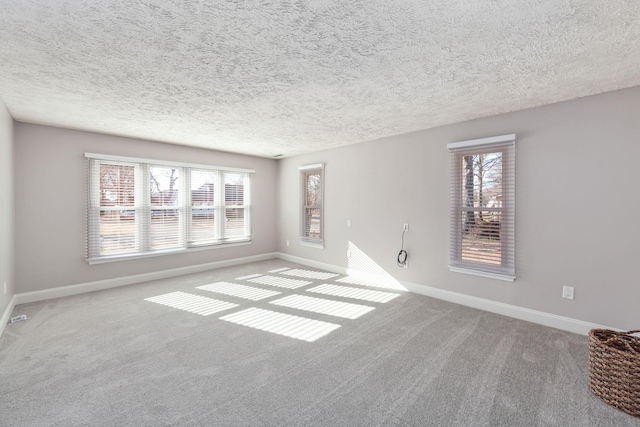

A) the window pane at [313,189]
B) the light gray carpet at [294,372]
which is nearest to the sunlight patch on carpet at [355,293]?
the light gray carpet at [294,372]

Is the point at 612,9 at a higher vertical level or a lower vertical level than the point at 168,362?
higher

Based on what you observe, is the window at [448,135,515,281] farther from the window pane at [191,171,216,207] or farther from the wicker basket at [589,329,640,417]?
the window pane at [191,171,216,207]

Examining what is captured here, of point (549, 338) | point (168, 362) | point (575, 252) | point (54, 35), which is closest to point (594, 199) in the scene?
point (575, 252)

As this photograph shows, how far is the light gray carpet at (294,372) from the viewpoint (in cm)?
187

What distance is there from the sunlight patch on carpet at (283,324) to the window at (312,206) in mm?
2649

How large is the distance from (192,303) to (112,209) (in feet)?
7.34

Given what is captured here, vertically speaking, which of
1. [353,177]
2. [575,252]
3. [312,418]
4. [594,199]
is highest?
[353,177]

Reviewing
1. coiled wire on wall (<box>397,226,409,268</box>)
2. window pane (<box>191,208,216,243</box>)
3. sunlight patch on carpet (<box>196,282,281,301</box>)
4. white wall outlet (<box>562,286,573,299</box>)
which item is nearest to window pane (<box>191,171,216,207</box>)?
window pane (<box>191,208,216,243</box>)

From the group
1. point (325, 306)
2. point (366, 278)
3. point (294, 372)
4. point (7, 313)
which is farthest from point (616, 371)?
point (7, 313)

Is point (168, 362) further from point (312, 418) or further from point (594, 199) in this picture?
point (594, 199)

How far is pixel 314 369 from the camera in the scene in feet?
7.86

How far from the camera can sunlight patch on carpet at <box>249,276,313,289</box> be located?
4.79m

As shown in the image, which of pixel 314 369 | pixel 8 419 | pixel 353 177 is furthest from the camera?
pixel 353 177

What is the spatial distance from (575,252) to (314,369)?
3.04 m
